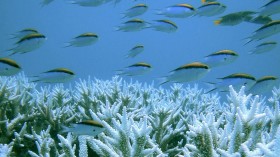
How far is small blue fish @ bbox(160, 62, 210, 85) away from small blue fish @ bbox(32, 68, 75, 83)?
145 centimetres

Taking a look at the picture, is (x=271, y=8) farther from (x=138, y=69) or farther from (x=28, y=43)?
(x=28, y=43)

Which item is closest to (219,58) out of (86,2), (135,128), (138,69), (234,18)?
(138,69)

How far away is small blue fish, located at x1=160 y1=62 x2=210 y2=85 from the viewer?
4691 mm

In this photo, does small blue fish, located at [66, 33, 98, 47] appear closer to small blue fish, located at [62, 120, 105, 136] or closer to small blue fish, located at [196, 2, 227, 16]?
small blue fish, located at [196, 2, 227, 16]

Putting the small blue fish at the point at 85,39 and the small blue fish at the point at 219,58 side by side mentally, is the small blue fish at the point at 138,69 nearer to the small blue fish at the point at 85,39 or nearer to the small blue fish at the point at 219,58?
the small blue fish at the point at 85,39

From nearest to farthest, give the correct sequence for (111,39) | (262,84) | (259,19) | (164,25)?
(262,84) → (259,19) → (164,25) → (111,39)

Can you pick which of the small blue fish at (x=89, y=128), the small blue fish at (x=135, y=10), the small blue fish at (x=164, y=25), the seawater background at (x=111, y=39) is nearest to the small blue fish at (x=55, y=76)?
the small blue fish at (x=89, y=128)

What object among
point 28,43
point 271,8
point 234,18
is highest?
point 234,18

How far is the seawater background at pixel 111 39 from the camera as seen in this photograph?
141 ft

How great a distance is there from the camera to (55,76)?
4.65 m

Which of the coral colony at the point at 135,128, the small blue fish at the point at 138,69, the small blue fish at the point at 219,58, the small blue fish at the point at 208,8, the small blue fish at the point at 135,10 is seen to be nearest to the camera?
the coral colony at the point at 135,128

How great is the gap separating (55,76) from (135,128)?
268 centimetres

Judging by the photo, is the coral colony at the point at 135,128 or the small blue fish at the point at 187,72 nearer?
the coral colony at the point at 135,128

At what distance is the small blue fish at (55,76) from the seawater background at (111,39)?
1192 inches
